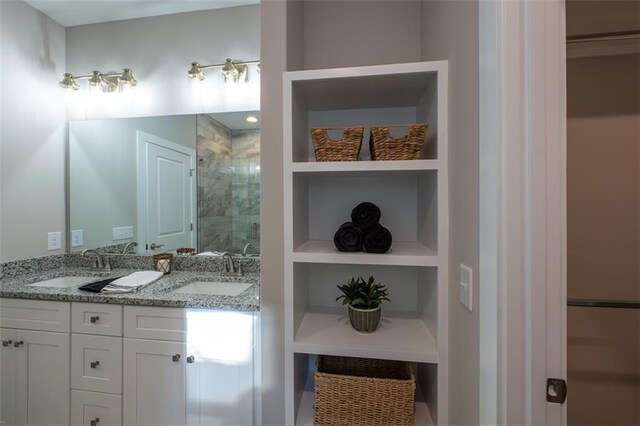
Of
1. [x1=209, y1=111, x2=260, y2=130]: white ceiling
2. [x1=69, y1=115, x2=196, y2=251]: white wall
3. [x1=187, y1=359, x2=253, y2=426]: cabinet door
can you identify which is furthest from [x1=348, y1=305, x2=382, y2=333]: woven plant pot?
[x1=69, y1=115, x2=196, y2=251]: white wall

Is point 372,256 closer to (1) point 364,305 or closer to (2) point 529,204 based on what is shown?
(1) point 364,305

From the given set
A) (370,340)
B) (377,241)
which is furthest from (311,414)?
(377,241)

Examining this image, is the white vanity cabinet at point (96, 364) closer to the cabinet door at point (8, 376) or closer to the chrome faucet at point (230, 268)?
the cabinet door at point (8, 376)

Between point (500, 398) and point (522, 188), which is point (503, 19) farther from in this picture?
point (500, 398)

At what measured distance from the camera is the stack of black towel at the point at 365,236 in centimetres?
97

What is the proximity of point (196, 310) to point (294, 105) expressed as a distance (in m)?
0.99

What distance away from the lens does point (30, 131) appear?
178cm

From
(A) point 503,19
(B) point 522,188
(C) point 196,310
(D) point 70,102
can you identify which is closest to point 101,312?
(C) point 196,310

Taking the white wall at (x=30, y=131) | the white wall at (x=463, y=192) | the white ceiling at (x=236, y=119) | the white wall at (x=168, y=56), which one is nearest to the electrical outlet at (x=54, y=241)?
the white wall at (x=30, y=131)

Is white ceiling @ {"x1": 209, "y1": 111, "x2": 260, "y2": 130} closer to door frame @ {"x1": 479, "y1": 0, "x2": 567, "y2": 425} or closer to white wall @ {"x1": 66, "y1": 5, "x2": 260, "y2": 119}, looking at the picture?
white wall @ {"x1": 66, "y1": 5, "x2": 260, "y2": 119}

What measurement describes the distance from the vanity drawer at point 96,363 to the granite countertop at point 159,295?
20 cm

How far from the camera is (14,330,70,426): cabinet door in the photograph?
1359 mm

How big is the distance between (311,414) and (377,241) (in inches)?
28.4

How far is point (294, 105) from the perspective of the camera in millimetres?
1019
